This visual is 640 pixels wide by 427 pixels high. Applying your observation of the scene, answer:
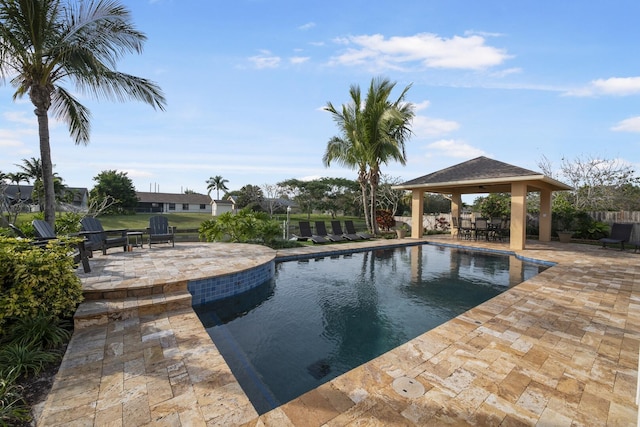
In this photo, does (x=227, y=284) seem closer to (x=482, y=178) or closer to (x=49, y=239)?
(x=49, y=239)

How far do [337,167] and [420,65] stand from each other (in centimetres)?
812

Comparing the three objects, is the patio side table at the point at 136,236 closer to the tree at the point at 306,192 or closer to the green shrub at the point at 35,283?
the green shrub at the point at 35,283

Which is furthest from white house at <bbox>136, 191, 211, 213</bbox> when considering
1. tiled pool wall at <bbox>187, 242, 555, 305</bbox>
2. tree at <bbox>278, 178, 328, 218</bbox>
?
tiled pool wall at <bbox>187, 242, 555, 305</bbox>

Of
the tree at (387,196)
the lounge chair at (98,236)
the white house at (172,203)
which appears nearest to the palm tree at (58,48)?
the lounge chair at (98,236)

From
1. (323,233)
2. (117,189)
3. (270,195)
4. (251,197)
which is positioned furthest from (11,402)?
(117,189)

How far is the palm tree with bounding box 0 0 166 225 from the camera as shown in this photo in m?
6.30

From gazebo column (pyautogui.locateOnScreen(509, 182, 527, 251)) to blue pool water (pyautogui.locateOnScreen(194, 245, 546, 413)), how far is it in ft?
9.06

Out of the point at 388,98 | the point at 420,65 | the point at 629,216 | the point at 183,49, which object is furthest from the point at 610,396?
the point at 629,216

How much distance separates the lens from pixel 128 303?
407 centimetres

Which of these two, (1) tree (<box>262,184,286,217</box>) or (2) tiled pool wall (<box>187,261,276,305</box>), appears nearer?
A: (2) tiled pool wall (<box>187,261,276,305</box>)

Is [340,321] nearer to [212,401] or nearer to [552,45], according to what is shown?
[212,401]

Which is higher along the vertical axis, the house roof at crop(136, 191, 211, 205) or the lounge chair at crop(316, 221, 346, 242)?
the house roof at crop(136, 191, 211, 205)

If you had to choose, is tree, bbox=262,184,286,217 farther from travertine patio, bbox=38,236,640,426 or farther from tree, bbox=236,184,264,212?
travertine patio, bbox=38,236,640,426

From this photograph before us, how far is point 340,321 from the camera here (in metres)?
4.82
